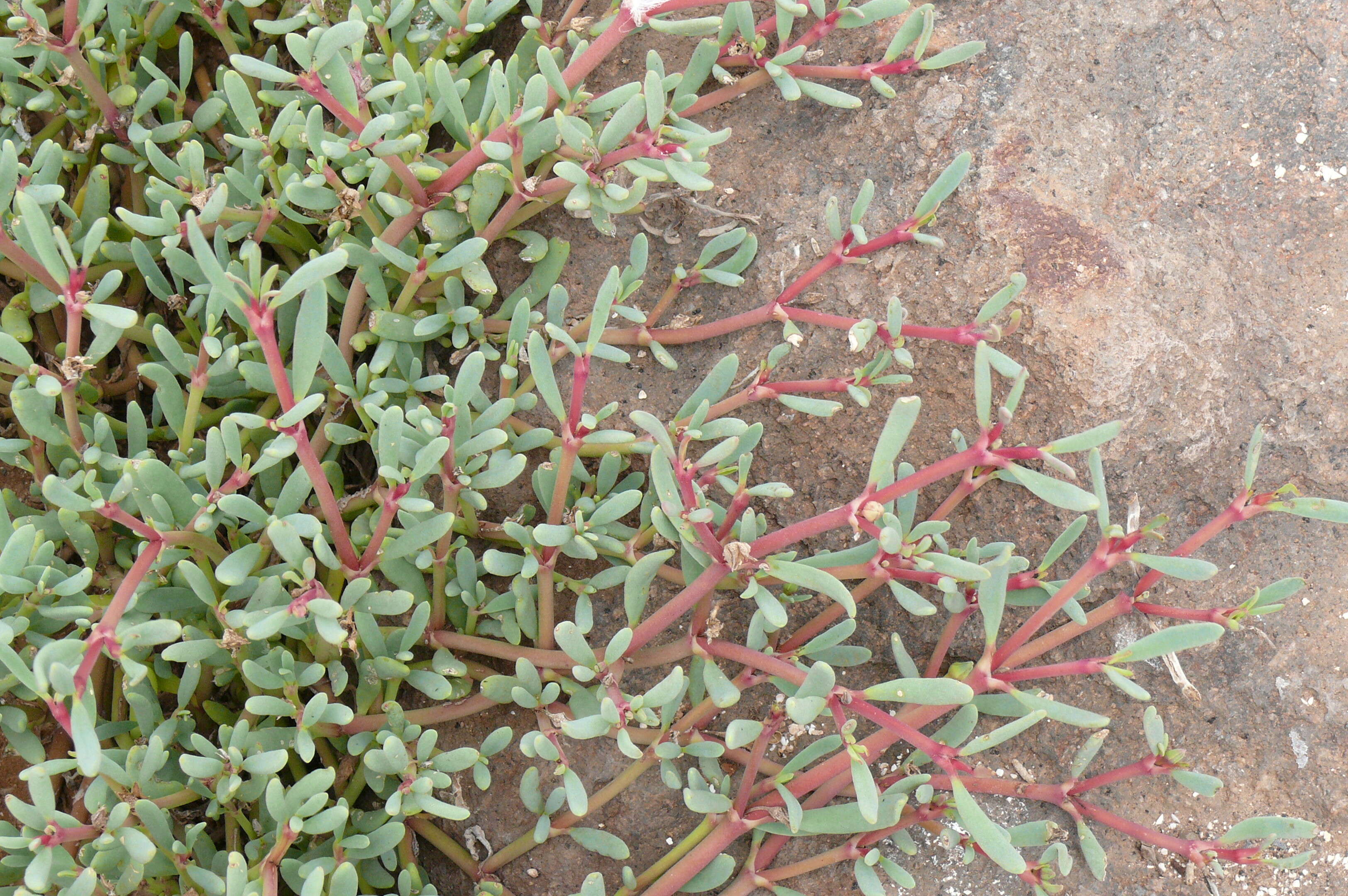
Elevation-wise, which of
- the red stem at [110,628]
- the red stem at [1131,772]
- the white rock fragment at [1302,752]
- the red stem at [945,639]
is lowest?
the white rock fragment at [1302,752]

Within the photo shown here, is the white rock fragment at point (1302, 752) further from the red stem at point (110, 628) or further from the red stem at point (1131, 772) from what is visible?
the red stem at point (110, 628)

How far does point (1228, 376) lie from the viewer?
173 centimetres

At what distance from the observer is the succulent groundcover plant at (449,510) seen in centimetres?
139

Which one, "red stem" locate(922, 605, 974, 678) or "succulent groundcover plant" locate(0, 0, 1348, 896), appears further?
"red stem" locate(922, 605, 974, 678)

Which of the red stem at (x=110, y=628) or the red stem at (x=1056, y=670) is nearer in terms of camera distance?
the red stem at (x=110, y=628)

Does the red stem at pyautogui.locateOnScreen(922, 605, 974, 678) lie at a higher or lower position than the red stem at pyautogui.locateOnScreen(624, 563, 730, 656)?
lower

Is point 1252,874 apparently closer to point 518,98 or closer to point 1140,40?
point 1140,40

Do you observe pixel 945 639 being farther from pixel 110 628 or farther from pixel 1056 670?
pixel 110 628

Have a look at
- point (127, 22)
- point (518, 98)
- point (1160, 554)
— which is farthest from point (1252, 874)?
point (127, 22)

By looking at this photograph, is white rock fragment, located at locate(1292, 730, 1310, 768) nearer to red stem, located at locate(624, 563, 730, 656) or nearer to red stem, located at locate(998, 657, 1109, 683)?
red stem, located at locate(998, 657, 1109, 683)

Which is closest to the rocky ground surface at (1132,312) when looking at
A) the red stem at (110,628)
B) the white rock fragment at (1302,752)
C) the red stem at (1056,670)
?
the white rock fragment at (1302,752)

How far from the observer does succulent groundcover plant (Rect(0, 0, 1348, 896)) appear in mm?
1388

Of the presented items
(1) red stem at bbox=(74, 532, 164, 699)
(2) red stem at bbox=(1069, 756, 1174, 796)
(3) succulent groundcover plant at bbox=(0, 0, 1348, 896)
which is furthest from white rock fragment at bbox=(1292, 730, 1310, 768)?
(1) red stem at bbox=(74, 532, 164, 699)

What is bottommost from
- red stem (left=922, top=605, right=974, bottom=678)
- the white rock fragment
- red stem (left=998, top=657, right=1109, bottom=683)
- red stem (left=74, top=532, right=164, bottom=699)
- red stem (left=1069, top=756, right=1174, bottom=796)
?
the white rock fragment
